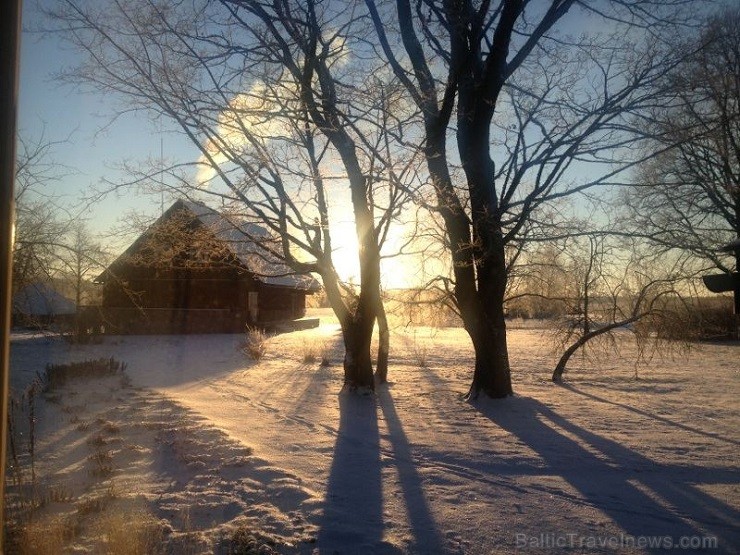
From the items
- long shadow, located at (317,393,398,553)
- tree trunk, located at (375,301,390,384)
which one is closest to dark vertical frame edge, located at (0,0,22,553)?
long shadow, located at (317,393,398,553)

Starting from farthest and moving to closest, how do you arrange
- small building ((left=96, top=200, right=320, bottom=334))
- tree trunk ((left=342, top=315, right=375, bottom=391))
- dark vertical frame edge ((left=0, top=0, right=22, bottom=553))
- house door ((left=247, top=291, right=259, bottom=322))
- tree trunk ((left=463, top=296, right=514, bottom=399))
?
house door ((left=247, top=291, right=259, bottom=322))
small building ((left=96, top=200, right=320, bottom=334))
tree trunk ((left=342, top=315, right=375, bottom=391))
tree trunk ((left=463, top=296, right=514, bottom=399))
dark vertical frame edge ((left=0, top=0, right=22, bottom=553))

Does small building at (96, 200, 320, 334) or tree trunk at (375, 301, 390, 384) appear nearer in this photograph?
tree trunk at (375, 301, 390, 384)

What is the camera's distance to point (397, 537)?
172 inches

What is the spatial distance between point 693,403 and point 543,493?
6.60m

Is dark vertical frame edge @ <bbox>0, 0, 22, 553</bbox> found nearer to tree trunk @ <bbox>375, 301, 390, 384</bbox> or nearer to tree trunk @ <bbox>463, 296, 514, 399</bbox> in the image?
tree trunk @ <bbox>463, 296, 514, 399</bbox>

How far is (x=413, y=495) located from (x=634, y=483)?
2376 mm

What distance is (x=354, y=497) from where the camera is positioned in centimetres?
527

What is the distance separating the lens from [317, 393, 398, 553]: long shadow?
14.0 feet

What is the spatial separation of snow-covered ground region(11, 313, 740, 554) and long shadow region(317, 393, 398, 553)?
0.02m

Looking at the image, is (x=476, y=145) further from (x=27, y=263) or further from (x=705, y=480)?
(x=27, y=263)

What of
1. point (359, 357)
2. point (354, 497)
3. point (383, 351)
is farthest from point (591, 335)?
point (354, 497)

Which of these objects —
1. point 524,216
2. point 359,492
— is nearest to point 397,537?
point 359,492

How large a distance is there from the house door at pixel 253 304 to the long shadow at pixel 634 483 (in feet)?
75.7

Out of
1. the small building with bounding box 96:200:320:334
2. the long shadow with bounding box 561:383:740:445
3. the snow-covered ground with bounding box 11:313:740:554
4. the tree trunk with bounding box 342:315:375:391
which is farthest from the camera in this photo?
the small building with bounding box 96:200:320:334
